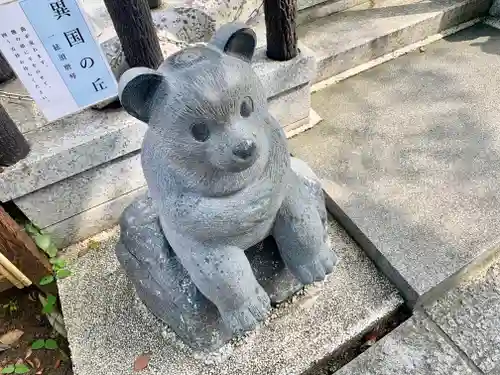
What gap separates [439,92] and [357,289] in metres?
1.35

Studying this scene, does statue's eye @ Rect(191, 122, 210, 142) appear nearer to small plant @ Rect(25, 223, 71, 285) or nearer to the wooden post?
the wooden post

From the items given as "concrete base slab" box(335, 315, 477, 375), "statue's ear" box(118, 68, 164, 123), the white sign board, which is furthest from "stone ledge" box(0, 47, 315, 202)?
"concrete base slab" box(335, 315, 477, 375)

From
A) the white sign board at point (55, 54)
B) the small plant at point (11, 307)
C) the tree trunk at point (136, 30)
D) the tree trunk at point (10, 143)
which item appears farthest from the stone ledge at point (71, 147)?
the small plant at point (11, 307)

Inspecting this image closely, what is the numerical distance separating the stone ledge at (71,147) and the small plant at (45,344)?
664mm

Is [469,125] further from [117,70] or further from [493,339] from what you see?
[117,70]

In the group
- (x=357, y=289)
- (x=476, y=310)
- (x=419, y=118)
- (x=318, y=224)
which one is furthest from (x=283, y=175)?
(x=419, y=118)

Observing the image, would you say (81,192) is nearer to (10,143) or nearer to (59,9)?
(10,143)

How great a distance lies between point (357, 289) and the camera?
1857mm

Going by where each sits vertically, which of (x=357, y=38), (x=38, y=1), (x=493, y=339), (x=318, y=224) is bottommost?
(x=493, y=339)

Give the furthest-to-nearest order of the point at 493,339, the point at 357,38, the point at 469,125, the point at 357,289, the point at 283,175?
the point at 357,38, the point at 469,125, the point at 357,289, the point at 493,339, the point at 283,175

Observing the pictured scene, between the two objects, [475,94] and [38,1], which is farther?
[475,94]

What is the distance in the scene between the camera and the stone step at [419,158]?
6.18 ft

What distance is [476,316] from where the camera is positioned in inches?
70.6

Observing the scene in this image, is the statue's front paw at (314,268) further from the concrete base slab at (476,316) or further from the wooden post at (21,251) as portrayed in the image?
the wooden post at (21,251)
